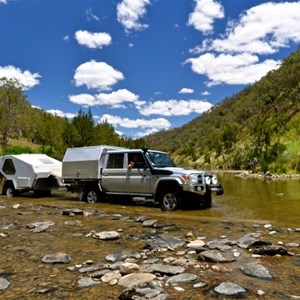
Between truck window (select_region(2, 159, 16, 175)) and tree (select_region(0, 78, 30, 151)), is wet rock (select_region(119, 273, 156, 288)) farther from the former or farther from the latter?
tree (select_region(0, 78, 30, 151))

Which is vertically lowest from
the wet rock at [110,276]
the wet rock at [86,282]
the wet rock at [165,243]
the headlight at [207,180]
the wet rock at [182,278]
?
the wet rock at [86,282]

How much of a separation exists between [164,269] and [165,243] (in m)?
Answer: 1.82

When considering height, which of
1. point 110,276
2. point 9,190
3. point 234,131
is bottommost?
point 110,276

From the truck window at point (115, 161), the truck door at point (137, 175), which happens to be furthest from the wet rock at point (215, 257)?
the truck window at point (115, 161)

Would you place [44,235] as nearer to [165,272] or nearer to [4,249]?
[4,249]

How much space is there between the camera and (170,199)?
1252cm

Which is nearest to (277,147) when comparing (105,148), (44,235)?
(105,148)

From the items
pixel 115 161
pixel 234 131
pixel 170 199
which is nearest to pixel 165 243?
pixel 170 199

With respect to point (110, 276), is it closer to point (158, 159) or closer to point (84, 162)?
point (158, 159)

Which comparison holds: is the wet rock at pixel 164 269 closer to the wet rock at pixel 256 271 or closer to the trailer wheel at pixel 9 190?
the wet rock at pixel 256 271

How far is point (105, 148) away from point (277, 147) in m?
39.0

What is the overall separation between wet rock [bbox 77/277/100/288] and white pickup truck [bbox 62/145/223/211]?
7.35m

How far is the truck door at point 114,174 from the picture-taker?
1427 centimetres

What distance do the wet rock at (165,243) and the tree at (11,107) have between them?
50.8 metres
